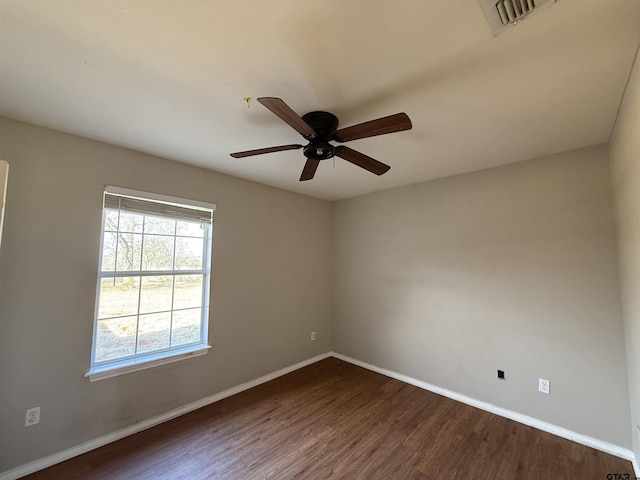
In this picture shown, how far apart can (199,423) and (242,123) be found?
→ 2.66 m

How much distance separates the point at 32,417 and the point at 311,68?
9.90 ft

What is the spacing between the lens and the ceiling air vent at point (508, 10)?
1004 millimetres

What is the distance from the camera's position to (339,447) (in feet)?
6.99

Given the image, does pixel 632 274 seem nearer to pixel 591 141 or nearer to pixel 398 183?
pixel 591 141

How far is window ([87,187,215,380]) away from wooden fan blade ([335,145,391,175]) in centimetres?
173

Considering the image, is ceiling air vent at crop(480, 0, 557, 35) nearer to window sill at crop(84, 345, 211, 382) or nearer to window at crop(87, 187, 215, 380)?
window at crop(87, 187, 215, 380)

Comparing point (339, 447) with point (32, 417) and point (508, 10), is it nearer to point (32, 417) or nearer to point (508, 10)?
point (32, 417)

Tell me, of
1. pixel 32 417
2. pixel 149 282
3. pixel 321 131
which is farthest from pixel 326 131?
pixel 32 417

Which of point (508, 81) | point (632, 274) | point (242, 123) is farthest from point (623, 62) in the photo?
point (242, 123)

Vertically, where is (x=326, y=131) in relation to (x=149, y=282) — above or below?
above

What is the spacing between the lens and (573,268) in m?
2.31

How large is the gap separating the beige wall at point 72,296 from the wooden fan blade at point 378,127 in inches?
75.0

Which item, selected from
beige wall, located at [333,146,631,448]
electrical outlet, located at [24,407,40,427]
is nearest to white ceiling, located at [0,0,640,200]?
beige wall, located at [333,146,631,448]

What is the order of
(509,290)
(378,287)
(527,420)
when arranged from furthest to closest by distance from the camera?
1. (378,287)
2. (509,290)
3. (527,420)
